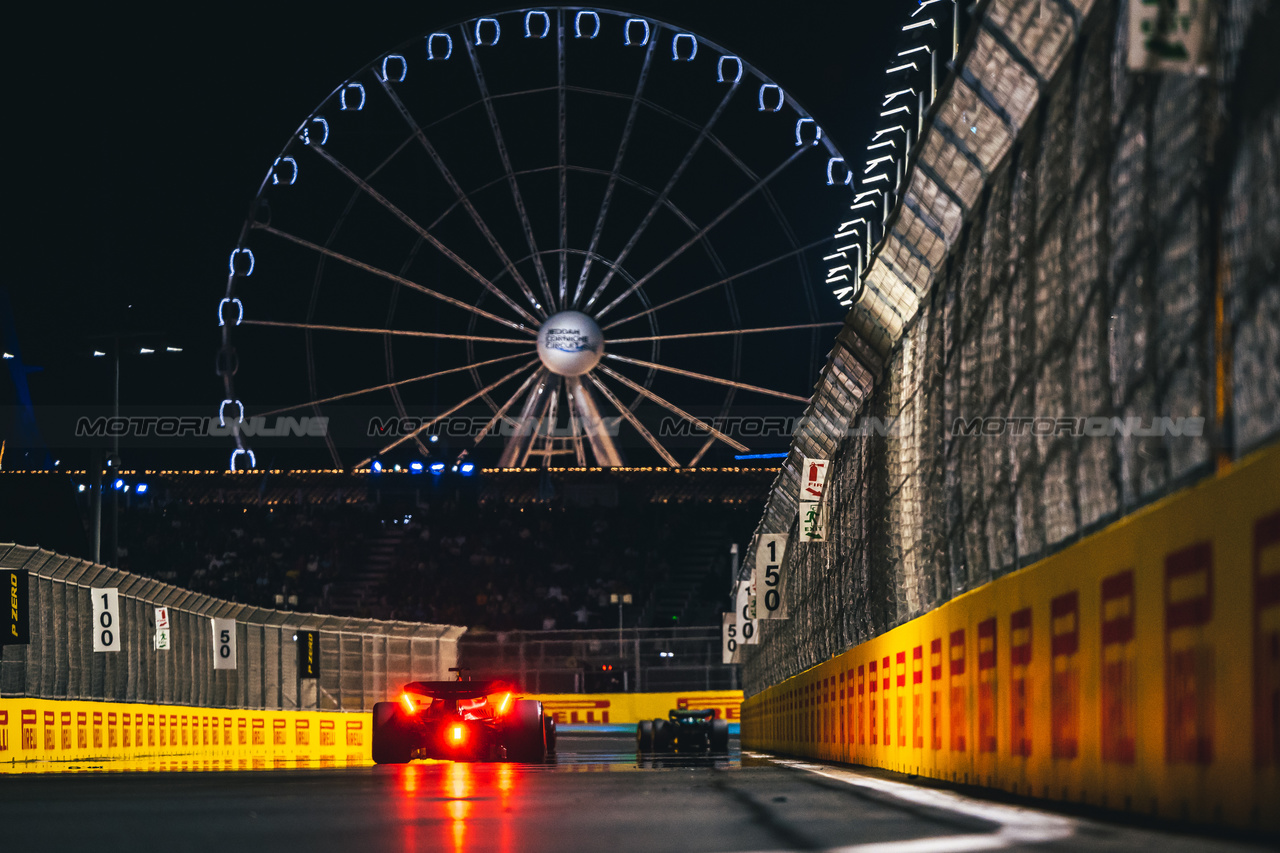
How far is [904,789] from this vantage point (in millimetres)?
9875

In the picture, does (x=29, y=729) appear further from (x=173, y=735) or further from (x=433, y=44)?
(x=433, y=44)

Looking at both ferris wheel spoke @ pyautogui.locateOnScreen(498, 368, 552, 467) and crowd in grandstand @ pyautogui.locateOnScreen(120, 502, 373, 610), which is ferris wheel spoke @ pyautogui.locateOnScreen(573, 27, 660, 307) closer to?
ferris wheel spoke @ pyautogui.locateOnScreen(498, 368, 552, 467)

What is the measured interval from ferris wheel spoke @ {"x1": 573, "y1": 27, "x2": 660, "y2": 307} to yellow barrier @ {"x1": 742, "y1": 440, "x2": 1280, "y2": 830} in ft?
84.5

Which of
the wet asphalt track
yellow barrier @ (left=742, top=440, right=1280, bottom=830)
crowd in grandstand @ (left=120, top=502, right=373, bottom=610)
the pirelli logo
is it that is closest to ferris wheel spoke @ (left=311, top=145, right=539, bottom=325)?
the pirelli logo

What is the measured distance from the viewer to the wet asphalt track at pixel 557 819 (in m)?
5.68

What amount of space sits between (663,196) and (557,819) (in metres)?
29.7

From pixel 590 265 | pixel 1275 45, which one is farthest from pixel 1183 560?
pixel 590 265

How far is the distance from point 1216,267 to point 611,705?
54.7 m

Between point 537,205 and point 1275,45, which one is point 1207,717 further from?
point 537,205

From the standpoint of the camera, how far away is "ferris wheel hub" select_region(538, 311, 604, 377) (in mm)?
36812

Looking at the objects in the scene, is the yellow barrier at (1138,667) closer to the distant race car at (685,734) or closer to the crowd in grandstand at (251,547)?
the distant race car at (685,734)

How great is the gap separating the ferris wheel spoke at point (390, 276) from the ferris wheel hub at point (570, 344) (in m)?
0.63

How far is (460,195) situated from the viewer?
36.7 meters

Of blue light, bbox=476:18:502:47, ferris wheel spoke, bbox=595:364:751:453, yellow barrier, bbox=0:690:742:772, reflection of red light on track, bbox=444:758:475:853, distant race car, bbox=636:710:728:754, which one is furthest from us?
ferris wheel spoke, bbox=595:364:751:453
